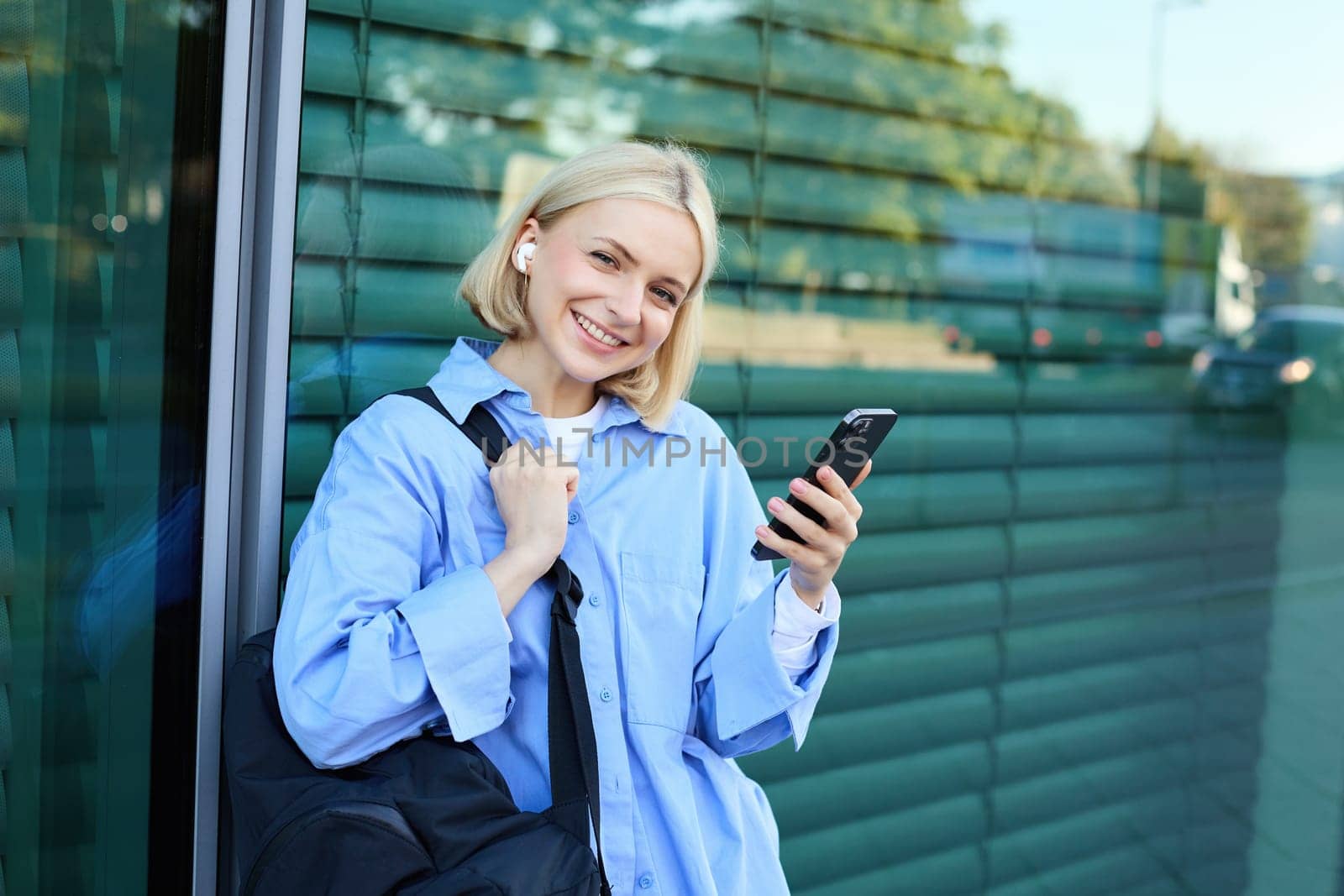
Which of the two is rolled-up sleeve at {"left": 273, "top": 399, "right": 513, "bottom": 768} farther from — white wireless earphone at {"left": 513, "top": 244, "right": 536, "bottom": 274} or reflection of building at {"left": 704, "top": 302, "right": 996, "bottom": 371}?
reflection of building at {"left": 704, "top": 302, "right": 996, "bottom": 371}

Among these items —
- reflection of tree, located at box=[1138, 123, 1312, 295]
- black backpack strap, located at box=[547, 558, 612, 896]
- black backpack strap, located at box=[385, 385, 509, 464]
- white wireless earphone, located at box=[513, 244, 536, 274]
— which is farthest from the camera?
reflection of tree, located at box=[1138, 123, 1312, 295]

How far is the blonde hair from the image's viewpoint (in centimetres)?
160

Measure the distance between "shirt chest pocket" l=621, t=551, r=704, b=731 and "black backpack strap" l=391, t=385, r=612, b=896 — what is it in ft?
0.31

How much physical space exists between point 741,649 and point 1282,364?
221 cm

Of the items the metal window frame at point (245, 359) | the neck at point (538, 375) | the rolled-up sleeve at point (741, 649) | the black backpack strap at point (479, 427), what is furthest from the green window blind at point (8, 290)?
the rolled-up sleeve at point (741, 649)

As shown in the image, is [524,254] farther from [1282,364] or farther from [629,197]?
[1282,364]

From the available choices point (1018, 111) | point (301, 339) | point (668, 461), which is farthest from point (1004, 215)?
point (301, 339)

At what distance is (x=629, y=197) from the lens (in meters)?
1.59

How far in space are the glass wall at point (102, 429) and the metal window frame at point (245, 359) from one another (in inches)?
1.2

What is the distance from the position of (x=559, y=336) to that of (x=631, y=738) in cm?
57

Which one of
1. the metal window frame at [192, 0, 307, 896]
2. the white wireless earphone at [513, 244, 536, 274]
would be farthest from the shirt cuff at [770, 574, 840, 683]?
the metal window frame at [192, 0, 307, 896]

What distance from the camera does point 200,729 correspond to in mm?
1709

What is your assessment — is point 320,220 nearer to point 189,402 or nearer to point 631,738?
point 189,402

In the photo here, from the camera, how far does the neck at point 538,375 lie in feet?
5.49
